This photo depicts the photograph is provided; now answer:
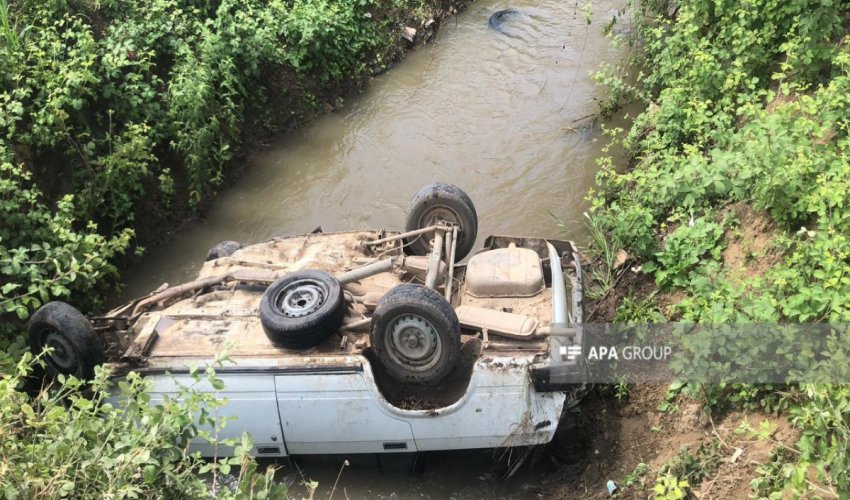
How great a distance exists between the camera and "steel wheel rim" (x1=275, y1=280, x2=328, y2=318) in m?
5.48

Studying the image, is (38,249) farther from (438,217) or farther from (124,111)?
(438,217)

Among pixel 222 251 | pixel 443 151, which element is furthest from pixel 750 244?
pixel 222 251

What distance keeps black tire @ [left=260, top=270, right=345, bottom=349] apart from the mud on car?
0.04ft

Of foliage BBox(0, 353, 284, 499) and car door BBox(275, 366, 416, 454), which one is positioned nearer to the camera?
foliage BBox(0, 353, 284, 499)

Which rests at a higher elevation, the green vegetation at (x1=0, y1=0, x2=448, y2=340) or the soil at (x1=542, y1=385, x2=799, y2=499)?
the green vegetation at (x1=0, y1=0, x2=448, y2=340)

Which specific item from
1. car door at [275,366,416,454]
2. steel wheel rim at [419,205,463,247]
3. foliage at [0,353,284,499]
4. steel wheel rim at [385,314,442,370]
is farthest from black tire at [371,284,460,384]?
foliage at [0,353,284,499]

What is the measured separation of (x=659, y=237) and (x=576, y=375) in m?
2.50

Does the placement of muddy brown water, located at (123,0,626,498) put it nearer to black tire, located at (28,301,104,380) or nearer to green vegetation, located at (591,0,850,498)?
green vegetation, located at (591,0,850,498)

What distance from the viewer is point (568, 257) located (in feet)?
21.0

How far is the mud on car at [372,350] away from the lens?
5.16 meters

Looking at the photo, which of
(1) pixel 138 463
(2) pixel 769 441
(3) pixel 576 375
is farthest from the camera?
(3) pixel 576 375

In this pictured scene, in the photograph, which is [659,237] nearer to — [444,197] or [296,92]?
[444,197]

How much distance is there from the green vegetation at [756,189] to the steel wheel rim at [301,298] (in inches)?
120

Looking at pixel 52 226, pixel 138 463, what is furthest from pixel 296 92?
pixel 138 463
